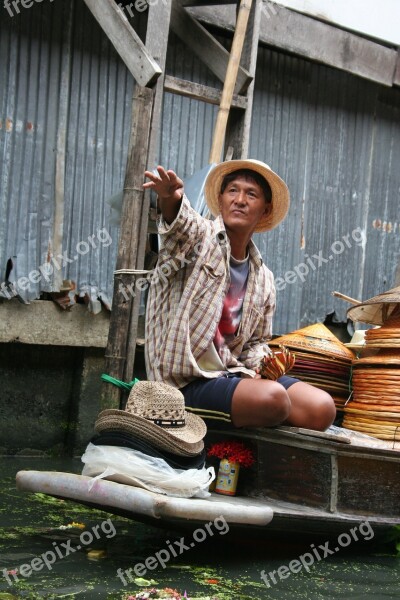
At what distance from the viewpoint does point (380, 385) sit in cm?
435

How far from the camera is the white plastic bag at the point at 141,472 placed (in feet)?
11.0

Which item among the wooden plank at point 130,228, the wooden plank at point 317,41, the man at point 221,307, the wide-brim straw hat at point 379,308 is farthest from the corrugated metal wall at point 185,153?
the wide-brim straw hat at point 379,308

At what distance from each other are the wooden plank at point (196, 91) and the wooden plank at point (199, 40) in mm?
269

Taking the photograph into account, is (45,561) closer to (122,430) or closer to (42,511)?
(122,430)

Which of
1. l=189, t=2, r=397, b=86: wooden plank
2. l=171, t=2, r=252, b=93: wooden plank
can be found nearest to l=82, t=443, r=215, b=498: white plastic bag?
l=171, t=2, r=252, b=93: wooden plank

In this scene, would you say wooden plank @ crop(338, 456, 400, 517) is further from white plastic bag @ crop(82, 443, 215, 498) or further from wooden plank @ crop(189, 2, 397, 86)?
wooden plank @ crop(189, 2, 397, 86)

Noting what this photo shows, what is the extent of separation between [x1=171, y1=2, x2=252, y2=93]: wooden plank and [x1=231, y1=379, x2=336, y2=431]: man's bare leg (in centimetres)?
259

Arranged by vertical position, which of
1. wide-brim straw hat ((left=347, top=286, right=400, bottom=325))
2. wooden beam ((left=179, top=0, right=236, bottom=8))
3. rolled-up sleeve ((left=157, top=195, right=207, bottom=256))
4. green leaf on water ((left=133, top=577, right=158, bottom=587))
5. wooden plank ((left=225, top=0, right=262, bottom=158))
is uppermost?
wooden beam ((left=179, top=0, right=236, bottom=8))

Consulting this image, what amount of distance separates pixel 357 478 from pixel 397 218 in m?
4.49

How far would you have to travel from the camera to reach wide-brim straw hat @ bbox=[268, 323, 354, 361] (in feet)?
15.9

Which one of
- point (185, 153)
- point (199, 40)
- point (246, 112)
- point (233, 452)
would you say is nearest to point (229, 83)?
point (246, 112)

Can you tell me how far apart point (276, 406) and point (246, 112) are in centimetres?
250

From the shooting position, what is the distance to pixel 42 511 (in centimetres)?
441

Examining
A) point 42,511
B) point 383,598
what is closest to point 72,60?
point 42,511
